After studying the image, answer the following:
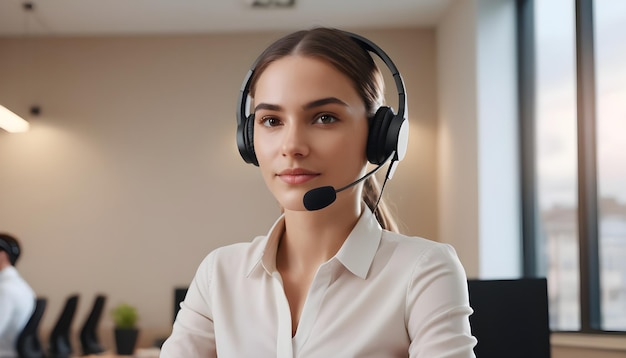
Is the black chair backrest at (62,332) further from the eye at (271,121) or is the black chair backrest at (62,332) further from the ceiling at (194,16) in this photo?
the eye at (271,121)

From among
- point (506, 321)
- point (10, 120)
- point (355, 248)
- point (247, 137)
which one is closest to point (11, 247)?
point (10, 120)

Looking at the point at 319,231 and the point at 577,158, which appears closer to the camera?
the point at 319,231

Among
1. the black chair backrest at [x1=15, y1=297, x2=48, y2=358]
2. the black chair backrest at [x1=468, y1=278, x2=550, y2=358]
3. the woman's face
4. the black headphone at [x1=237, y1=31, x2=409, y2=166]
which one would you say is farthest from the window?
the woman's face

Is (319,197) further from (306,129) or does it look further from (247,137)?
(247,137)

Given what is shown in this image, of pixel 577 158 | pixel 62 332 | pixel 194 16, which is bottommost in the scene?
pixel 62 332

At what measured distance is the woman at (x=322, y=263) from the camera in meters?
0.88

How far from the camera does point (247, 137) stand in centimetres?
102

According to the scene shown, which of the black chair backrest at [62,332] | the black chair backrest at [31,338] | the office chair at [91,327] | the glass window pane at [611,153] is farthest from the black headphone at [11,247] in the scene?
the glass window pane at [611,153]

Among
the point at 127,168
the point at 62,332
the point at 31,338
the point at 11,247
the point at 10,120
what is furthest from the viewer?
the point at 127,168

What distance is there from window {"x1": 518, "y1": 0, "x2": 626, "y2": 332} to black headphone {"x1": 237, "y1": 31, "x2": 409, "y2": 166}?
128 inches

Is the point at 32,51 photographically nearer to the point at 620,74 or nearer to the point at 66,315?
the point at 66,315

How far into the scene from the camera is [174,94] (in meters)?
6.92

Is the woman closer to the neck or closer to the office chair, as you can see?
the neck

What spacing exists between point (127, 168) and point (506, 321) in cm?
580
